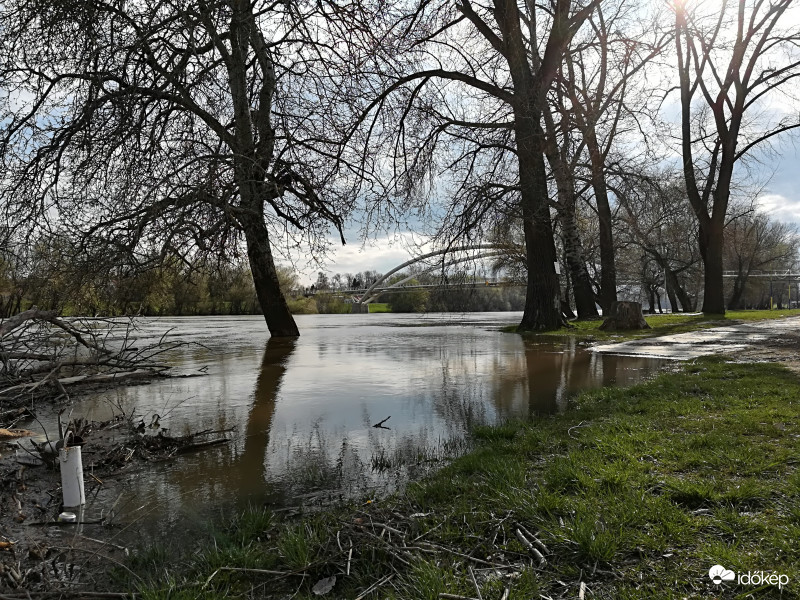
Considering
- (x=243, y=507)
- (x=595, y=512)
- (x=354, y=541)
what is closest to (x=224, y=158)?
(x=243, y=507)

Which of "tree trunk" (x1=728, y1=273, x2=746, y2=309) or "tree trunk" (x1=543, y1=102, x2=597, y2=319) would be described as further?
"tree trunk" (x1=728, y1=273, x2=746, y2=309)

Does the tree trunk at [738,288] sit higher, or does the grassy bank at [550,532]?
the tree trunk at [738,288]

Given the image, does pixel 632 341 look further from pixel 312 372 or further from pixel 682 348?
pixel 312 372

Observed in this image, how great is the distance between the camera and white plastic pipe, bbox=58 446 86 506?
3260 mm

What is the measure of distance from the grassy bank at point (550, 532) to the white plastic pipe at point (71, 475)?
106 cm

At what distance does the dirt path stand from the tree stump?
211 centimetres

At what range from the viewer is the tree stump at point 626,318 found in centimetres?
1573

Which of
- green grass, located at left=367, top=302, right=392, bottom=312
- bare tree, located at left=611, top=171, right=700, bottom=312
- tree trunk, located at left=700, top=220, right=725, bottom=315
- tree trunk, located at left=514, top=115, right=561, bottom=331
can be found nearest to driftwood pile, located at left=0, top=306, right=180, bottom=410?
tree trunk, located at left=514, top=115, right=561, bottom=331

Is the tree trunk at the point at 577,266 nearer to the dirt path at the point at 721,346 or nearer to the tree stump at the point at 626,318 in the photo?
the tree stump at the point at 626,318

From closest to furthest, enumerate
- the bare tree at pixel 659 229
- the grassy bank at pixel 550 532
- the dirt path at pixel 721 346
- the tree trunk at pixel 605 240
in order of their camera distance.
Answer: the grassy bank at pixel 550 532 → the dirt path at pixel 721 346 → the bare tree at pixel 659 229 → the tree trunk at pixel 605 240

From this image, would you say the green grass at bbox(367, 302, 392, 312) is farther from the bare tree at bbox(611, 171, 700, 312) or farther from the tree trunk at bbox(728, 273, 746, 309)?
the tree trunk at bbox(728, 273, 746, 309)

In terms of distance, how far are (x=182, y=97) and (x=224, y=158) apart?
6.44 feet

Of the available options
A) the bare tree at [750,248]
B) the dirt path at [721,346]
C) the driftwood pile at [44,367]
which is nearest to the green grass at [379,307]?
the bare tree at [750,248]

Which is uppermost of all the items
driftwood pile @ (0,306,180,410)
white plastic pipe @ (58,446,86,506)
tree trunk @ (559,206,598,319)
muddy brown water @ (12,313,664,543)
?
tree trunk @ (559,206,598,319)
